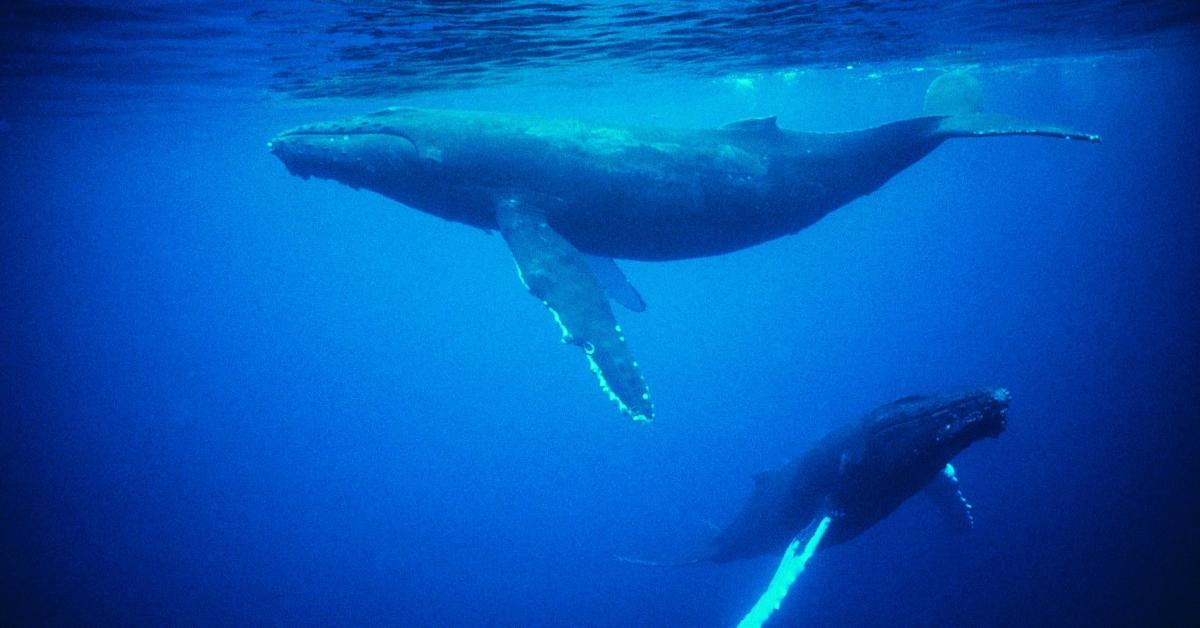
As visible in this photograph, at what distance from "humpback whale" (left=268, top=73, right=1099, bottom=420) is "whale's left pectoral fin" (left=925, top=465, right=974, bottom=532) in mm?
5962

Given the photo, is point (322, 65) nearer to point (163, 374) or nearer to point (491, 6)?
point (491, 6)

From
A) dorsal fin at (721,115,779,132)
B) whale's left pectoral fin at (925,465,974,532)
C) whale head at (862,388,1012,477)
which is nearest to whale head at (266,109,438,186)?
dorsal fin at (721,115,779,132)

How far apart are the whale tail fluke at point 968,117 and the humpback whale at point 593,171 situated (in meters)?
0.03

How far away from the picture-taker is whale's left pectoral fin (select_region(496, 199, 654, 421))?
207 inches

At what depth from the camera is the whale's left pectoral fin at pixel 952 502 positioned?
10.2 m

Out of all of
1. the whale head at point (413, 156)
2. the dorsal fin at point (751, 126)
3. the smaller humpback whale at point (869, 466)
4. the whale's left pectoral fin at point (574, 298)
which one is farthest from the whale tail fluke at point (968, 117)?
the whale head at point (413, 156)

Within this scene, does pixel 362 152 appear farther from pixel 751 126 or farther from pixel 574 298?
pixel 751 126

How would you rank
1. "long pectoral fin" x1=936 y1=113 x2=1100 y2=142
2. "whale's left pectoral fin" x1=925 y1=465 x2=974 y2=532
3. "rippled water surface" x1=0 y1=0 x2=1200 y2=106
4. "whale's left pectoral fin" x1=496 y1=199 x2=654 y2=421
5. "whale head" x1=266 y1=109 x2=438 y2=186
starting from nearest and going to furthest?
1. "whale's left pectoral fin" x1=496 y1=199 x2=654 y2=421
2. "long pectoral fin" x1=936 y1=113 x2=1100 y2=142
3. "whale head" x1=266 y1=109 x2=438 y2=186
4. "whale's left pectoral fin" x1=925 y1=465 x2=974 y2=532
5. "rippled water surface" x1=0 y1=0 x2=1200 y2=106

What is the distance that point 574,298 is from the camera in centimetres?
564

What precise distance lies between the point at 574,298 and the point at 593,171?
155cm

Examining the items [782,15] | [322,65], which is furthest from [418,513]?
[782,15]

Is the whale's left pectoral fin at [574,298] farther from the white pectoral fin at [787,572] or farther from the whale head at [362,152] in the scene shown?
the white pectoral fin at [787,572]

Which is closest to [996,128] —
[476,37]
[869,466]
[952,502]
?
[869,466]

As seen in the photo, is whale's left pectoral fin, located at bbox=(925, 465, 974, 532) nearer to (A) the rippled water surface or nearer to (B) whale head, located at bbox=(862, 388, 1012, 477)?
(B) whale head, located at bbox=(862, 388, 1012, 477)
